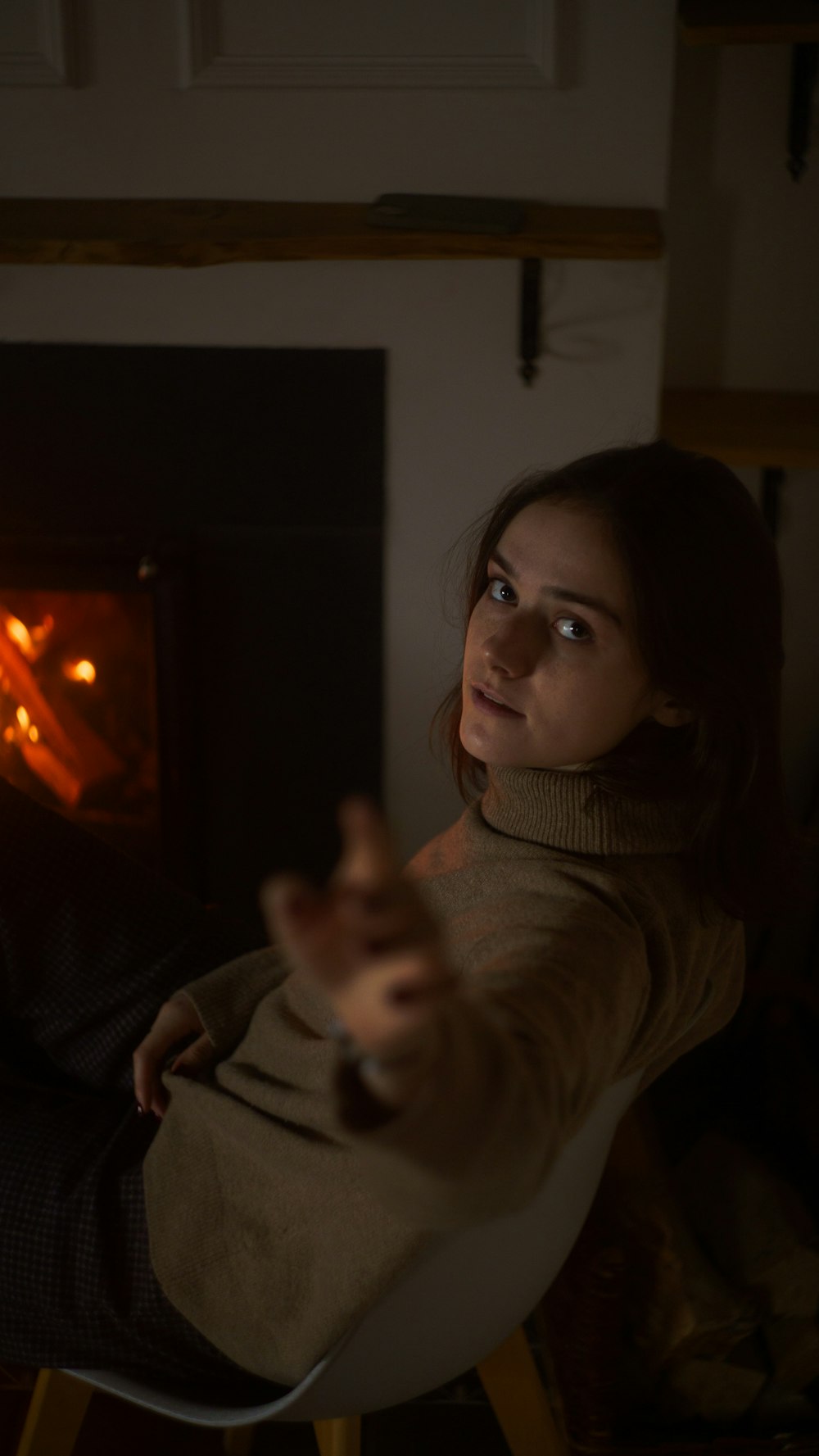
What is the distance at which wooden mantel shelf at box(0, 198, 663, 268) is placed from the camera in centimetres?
124

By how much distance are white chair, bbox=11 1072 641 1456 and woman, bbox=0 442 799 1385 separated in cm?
2

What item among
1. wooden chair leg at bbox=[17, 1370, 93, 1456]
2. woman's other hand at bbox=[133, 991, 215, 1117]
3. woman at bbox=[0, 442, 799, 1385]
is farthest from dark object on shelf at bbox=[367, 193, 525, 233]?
wooden chair leg at bbox=[17, 1370, 93, 1456]

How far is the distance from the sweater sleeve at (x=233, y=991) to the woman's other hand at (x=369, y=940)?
60cm

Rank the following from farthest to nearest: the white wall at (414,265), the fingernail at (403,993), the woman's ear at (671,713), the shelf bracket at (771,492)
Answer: the shelf bracket at (771,492), the white wall at (414,265), the woman's ear at (671,713), the fingernail at (403,993)

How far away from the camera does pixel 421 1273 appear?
2.43 feet

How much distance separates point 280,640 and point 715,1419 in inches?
40.9

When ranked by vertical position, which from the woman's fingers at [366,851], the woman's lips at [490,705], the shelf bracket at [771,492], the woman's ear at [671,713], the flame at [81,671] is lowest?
the flame at [81,671]

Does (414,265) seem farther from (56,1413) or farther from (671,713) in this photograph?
(56,1413)

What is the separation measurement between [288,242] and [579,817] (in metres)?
0.78

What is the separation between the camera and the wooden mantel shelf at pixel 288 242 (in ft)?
4.08

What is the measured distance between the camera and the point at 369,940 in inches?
15.6

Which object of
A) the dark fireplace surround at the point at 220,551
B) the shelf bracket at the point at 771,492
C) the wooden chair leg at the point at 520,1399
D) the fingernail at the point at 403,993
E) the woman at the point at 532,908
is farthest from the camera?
the shelf bracket at the point at 771,492

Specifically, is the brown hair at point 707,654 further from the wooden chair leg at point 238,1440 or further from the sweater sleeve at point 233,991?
the wooden chair leg at point 238,1440

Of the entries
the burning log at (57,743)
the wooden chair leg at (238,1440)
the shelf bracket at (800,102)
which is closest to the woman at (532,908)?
the wooden chair leg at (238,1440)
